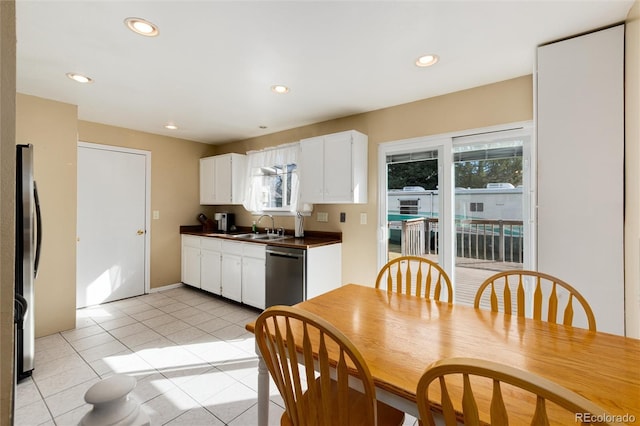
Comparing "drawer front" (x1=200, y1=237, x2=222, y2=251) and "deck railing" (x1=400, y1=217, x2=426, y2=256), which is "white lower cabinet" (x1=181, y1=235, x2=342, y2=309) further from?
"deck railing" (x1=400, y1=217, x2=426, y2=256)

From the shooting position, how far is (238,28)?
176 centimetres

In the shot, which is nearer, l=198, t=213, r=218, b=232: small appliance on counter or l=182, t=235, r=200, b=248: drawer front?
l=182, t=235, r=200, b=248: drawer front

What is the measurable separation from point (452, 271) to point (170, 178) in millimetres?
4135

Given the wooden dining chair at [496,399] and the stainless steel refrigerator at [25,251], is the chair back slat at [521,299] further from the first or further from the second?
the stainless steel refrigerator at [25,251]

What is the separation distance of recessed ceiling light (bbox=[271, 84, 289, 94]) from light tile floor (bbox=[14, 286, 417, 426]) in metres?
2.42

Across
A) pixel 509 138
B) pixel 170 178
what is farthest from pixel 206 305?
pixel 509 138

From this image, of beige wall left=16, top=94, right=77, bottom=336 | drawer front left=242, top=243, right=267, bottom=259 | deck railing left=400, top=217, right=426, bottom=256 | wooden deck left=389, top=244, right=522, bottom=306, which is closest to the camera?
wooden deck left=389, top=244, right=522, bottom=306

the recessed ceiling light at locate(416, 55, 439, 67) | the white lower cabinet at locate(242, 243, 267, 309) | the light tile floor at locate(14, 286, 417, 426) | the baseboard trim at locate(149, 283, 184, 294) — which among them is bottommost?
the light tile floor at locate(14, 286, 417, 426)

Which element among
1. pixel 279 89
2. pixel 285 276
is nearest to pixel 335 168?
pixel 279 89

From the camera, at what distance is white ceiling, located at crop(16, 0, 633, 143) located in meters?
1.59

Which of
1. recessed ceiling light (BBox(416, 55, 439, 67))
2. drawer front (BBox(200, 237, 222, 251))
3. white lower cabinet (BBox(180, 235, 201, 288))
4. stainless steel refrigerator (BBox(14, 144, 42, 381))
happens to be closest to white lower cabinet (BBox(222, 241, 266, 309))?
drawer front (BBox(200, 237, 222, 251))

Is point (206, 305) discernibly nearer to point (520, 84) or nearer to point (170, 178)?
point (170, 178)

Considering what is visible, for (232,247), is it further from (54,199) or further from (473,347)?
(473,347)

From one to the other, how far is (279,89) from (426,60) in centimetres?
128
